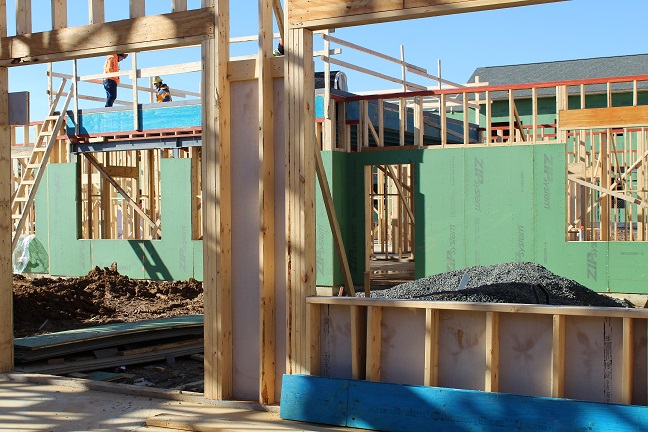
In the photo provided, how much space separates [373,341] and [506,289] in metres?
3.66

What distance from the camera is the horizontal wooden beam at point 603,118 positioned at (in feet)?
46.3

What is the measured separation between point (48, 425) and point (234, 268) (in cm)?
192

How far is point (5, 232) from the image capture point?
27.9 ft

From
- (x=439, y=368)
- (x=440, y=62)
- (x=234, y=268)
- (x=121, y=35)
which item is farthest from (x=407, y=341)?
(x=440, y=62)

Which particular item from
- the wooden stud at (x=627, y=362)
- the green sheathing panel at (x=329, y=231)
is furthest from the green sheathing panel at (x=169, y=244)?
the wooden stud at (x=627, y=362)

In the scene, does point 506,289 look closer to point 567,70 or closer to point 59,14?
point 59,14

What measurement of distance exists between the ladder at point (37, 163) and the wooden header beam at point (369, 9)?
1097cm

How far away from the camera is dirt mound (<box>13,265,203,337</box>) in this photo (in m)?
12.8

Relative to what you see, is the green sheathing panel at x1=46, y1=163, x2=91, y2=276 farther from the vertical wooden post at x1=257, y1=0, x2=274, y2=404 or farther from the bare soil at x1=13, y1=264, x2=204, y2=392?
the vertical wooden post at x1=257, y1=0, x2=274, y2=404

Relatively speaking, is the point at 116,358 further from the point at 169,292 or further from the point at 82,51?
the point at 169,292

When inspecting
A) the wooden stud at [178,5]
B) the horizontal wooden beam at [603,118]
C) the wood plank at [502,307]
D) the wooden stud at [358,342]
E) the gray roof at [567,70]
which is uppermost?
the gray roof at [567,70]

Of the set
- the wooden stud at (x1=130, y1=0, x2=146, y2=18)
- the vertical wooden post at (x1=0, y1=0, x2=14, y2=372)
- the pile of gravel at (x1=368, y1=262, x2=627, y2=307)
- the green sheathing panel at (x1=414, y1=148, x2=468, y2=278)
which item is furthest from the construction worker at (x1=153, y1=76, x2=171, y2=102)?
the wooden stud at (x1=130, y1=0, x2=146, y2=18)

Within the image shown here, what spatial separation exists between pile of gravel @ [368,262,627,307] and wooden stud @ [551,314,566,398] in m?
A: 2.87

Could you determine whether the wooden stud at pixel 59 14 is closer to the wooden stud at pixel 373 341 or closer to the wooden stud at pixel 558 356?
the wooden stud at pixel 373 341
